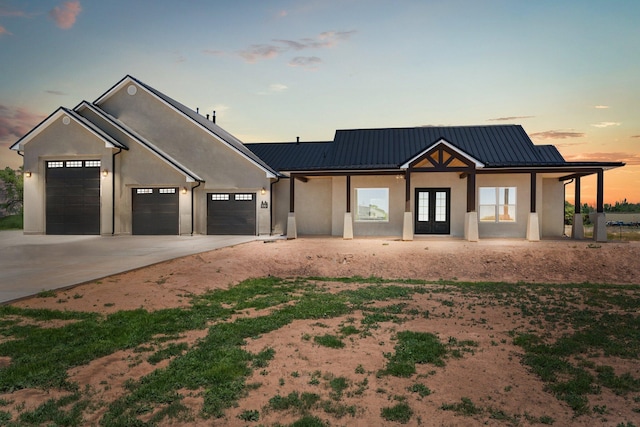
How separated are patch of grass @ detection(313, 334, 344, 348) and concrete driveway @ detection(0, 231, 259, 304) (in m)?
5.99

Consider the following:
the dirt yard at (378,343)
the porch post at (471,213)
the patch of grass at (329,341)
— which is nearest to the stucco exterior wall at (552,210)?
the porch post at (471,213)

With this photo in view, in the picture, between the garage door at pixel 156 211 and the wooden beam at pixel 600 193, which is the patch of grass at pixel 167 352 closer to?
the garage door at pixel 156 211

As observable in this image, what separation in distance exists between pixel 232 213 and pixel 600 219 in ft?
60.5

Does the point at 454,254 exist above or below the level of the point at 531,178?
below

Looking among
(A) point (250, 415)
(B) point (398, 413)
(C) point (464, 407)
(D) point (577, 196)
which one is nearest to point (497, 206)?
(D) point (577, 196)

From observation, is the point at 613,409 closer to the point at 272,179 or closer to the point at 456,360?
the point at 456,360

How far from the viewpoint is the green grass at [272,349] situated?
409 cm

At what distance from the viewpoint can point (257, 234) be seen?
72.7ft

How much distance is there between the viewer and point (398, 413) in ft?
13.1

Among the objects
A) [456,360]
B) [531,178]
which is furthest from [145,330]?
[531,178]

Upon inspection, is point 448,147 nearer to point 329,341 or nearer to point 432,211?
point 432,211

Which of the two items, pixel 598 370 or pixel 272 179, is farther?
pixel 272 179

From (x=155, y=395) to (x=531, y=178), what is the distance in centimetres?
1893

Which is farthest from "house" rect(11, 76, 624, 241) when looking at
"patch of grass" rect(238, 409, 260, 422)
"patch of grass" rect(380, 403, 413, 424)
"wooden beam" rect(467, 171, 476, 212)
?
"patch of grass" rect(238, 409, 260, 422)
